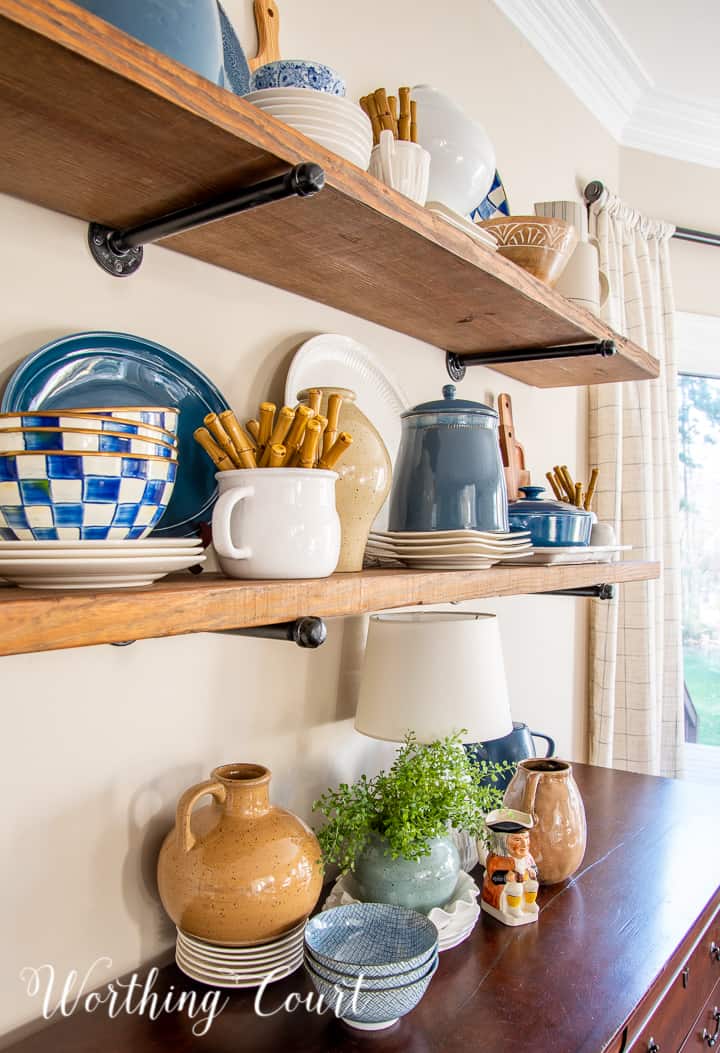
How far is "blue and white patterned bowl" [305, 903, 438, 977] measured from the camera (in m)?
0.91

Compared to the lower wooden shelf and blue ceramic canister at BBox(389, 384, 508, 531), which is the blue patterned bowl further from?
blue ceramic canister at BBox(389, 384, 508, 531)

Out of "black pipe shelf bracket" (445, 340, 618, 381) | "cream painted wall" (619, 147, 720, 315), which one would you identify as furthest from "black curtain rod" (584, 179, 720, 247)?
"black pipe shelf bracket" (445, 340, 618, 381)

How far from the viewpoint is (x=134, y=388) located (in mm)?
934

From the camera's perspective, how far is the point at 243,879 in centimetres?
92

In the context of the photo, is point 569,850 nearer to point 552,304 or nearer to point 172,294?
point 552,304

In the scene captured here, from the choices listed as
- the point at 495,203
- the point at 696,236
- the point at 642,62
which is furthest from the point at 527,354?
the point at 696,236

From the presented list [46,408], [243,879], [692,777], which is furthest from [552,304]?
[692,777]

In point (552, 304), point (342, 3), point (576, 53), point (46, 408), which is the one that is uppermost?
point (576, 53)

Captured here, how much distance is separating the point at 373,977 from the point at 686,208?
264cm

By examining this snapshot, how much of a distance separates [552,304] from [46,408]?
2.57 ft

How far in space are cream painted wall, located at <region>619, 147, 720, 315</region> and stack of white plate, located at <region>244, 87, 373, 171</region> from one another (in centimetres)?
207

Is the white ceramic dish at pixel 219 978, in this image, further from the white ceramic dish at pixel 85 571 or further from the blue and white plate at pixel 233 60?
the blue and white plate at pixel 233 60

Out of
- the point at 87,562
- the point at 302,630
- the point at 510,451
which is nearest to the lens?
the point at 87,562

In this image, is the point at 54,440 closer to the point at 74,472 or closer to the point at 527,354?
the point at 74,472
